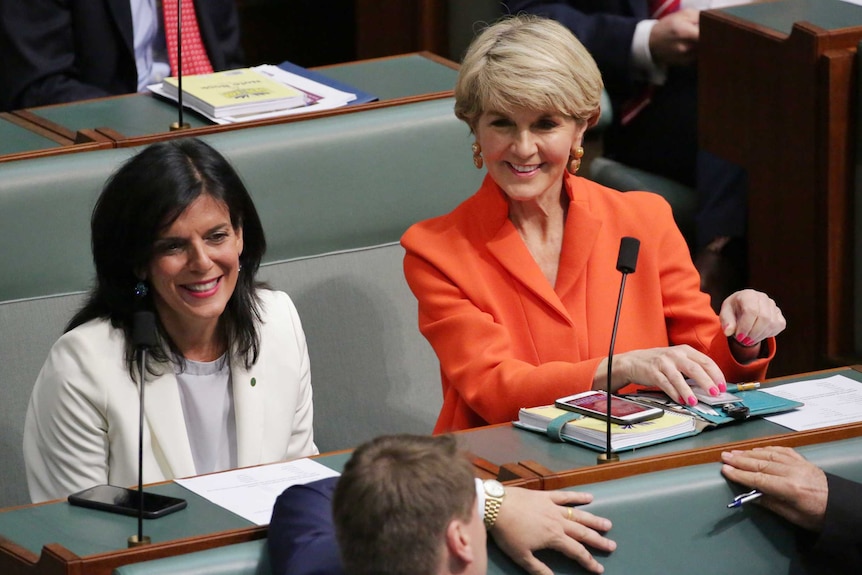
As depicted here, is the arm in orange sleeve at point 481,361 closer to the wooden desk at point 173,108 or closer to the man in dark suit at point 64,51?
the wooden desk at point 173,108

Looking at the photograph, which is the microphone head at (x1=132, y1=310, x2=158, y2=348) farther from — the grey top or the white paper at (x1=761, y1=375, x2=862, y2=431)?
the white paper at (x1=761, y1=375, x2=862, y2=431)

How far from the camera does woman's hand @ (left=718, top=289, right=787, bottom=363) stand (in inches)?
101

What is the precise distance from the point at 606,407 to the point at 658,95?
1.98 metres

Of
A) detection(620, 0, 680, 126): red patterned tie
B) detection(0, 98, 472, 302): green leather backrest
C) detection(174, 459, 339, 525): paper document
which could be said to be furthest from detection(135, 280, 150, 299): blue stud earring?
detection(620, 0, 680, 126): red patterned tie

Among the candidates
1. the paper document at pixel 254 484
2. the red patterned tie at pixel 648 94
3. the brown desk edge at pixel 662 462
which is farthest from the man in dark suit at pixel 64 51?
the brown desk edge at pixel 662 462

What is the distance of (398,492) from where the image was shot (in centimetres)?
165

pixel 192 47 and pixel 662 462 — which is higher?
pixel 192 47

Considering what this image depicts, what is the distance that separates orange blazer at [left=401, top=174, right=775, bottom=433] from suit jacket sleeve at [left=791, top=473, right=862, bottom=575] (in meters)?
0.50

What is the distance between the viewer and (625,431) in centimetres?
229

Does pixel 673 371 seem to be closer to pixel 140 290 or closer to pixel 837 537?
pixel 837 537

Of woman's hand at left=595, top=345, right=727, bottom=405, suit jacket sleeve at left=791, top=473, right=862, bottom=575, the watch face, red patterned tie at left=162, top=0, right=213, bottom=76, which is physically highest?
red patterned tie at left=162, top=0, right=213, bottom=76

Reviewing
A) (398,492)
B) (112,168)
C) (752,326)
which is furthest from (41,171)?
(398,492)

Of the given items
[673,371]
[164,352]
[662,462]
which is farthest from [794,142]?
[164,352]

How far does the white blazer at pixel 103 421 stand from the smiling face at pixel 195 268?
99 mm
